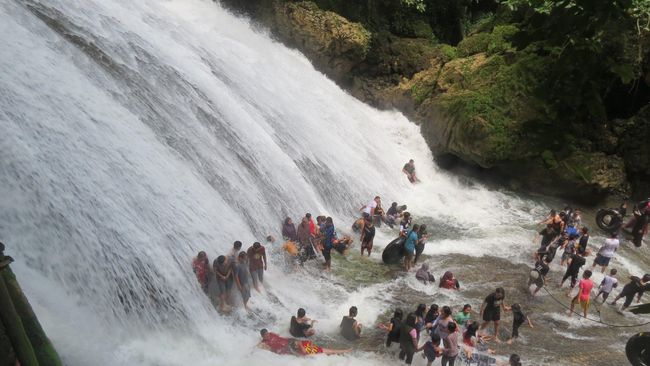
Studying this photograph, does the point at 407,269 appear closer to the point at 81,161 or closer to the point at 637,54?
the point at 81,161

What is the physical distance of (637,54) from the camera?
1466 cm

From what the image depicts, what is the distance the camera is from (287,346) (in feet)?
24.6

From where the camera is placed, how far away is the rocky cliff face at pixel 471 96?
1543cm

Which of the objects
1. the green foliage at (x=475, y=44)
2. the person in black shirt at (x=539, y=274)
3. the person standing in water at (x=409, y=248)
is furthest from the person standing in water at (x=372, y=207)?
the green foliage at (x=475, y=44)

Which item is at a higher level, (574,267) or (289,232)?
(574,267)

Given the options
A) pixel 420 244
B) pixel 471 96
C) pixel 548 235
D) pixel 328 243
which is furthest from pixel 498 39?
pixel 328 243

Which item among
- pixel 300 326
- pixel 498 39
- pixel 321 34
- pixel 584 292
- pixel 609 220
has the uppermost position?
pixel 498 39

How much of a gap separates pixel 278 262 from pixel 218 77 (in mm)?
5532

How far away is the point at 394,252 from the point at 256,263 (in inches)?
133

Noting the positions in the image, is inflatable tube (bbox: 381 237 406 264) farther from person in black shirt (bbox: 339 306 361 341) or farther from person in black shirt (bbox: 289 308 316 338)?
person in black shirt (bbox: 289 308 316 338)

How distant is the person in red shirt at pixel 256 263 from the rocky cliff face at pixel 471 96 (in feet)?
29.6

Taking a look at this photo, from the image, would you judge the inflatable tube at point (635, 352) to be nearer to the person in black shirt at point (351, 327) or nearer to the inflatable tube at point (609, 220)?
the person in black shirt at point (351, 327)

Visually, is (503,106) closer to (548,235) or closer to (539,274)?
(548,235)

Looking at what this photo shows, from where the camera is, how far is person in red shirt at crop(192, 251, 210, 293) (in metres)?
7.86
